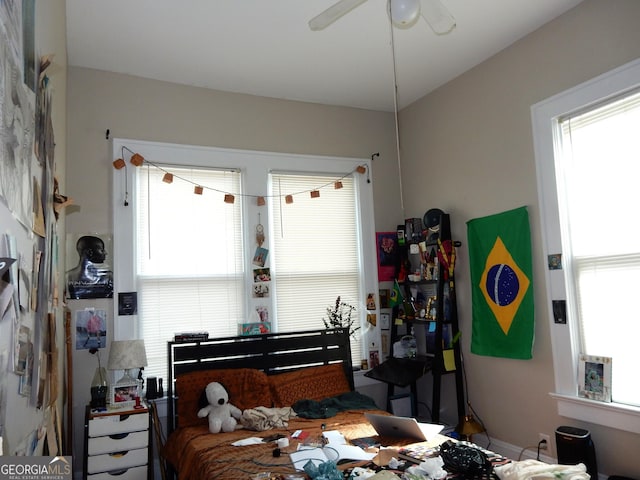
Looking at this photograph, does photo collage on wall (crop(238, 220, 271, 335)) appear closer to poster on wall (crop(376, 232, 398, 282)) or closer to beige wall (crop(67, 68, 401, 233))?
beige wall (crop(67, 68, 401, 233))

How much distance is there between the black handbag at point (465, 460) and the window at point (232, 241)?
2080 mm

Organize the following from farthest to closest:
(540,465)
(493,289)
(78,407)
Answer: (493,289) → (78,407) → (540,465)

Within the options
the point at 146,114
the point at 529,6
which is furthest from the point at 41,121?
the point at 529,6

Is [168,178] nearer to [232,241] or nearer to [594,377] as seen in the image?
[232,241]

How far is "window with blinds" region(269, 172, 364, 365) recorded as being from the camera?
4.13 m

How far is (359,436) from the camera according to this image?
2.80 metres

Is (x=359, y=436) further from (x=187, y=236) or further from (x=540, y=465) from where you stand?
(x=187, y=236)

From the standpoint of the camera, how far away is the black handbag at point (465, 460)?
2.04m

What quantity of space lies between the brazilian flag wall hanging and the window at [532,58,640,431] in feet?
0.59

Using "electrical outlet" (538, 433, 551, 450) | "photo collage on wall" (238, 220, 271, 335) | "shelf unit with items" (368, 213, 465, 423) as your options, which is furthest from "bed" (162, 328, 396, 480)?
"electrical outlet" (538, 433, 551, 450)

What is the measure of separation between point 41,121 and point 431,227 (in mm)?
3152

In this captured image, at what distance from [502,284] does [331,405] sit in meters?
1.51

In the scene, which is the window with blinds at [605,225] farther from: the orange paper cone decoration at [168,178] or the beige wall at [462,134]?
the orange paper cone decoration at [168,178]

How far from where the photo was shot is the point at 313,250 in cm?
428
